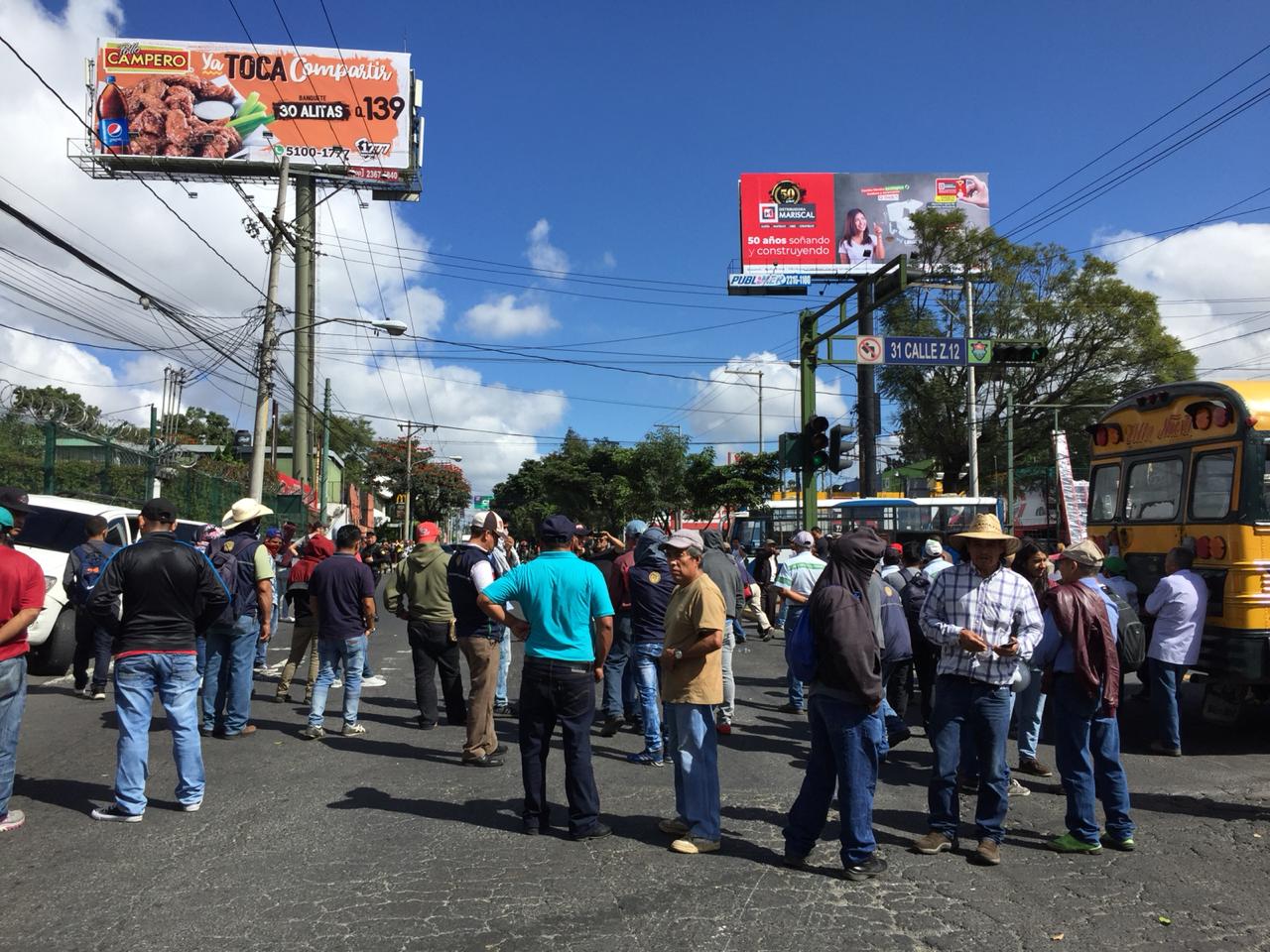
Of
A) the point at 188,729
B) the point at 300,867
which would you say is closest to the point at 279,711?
the point at 188,729

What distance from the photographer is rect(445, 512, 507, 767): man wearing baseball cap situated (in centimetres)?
714

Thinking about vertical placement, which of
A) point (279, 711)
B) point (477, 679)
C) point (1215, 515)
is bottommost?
point (279, 711)

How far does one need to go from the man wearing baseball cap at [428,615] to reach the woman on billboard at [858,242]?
124 ft

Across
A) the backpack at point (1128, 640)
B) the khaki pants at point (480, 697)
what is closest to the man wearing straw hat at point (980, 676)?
the backpack at point (1128, 640)

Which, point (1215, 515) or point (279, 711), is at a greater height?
point (1215, 515)

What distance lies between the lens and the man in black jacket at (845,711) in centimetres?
481

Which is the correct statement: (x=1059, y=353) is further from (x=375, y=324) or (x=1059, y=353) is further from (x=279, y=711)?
(x=279, y=711)

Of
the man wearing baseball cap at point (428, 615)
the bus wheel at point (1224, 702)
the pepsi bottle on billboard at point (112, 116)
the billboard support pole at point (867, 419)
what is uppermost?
the pepsi bottle on billboard at point (112, 116)

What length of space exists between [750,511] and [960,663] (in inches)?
1140

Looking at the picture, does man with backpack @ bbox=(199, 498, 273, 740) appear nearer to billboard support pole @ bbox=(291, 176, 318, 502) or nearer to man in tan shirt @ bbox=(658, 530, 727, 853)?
man in tan shirt @ bbox=(658, 530, 727, 853)

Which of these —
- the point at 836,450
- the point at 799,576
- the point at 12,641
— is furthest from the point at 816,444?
the point at 12,641

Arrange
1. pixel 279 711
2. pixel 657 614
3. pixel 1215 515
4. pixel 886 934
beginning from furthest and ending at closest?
pixel 279 711, pixel 1215 515, pixel 657 614, pixel 886 934

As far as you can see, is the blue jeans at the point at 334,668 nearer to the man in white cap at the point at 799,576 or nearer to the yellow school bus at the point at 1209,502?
the man in white cap at the point at 799,576

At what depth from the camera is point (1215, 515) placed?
27.9ft
